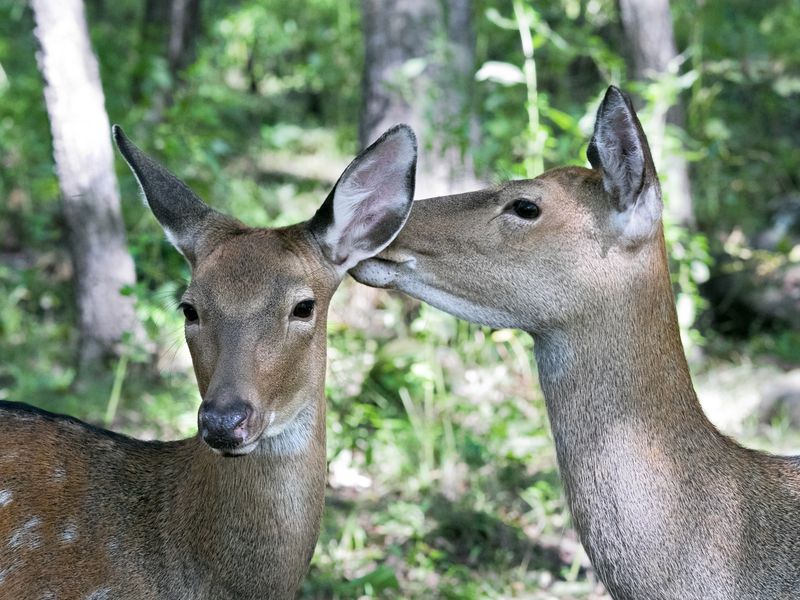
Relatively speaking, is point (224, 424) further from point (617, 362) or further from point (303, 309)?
point (617, 362)

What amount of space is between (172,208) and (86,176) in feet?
11.2

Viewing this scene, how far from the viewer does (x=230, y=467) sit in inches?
140

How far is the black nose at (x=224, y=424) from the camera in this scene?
3.13 metres

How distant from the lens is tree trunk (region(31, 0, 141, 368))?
6.77 metres

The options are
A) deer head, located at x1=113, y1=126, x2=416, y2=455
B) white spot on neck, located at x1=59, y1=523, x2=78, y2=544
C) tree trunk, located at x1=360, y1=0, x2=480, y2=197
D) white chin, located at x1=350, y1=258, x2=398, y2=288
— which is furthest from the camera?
tree trunk, located at x1=360, y1=0, x2=480, y2=197

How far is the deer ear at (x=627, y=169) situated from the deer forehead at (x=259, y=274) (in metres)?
0.98

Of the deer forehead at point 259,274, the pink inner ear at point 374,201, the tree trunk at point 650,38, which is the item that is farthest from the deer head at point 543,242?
the tree trunk at point 650,38

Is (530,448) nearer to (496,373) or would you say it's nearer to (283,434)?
(496,373)

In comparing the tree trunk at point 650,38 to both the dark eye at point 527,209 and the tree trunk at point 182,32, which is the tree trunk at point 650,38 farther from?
the tree trunk at point 182,32

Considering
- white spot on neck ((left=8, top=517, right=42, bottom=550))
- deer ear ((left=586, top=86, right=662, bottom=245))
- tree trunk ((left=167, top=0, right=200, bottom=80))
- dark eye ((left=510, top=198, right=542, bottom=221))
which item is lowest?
white spot on neck ((left=8, top=517, right=42, bottom=550))

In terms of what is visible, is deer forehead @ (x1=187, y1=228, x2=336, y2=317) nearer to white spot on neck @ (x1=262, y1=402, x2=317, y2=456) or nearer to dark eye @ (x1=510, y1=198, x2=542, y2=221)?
white spot on neck @ (x1=262, y1=402, x2=317, y2=456)

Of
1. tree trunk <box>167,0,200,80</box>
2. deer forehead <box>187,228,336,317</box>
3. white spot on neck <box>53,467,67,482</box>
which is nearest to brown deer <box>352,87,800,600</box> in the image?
deer forehead <box>187,228,336,317</box>

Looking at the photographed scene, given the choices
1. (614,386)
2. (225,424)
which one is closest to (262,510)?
(225,424)

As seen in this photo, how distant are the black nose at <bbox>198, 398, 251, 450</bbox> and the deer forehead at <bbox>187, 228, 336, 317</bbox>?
0.36 meters
